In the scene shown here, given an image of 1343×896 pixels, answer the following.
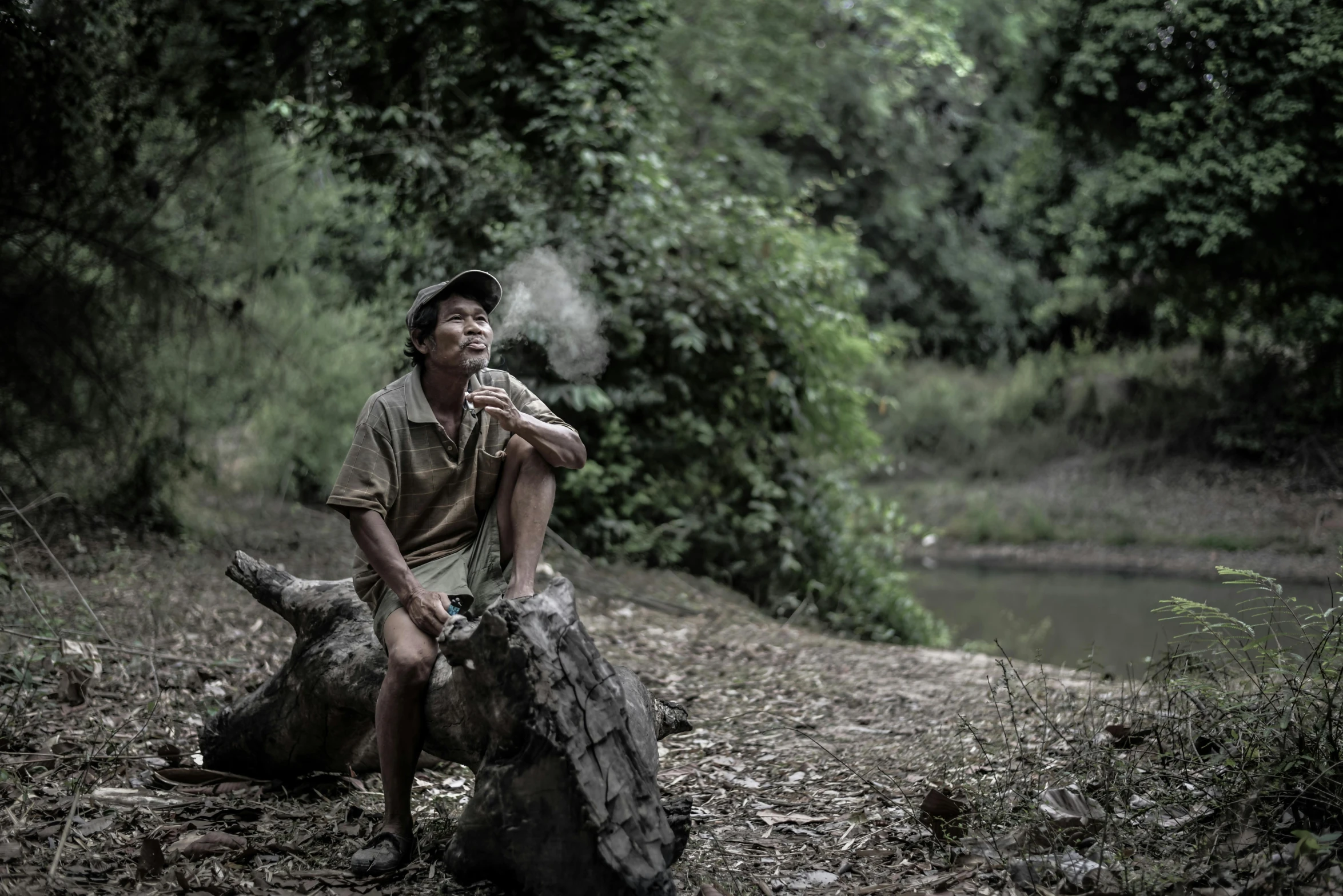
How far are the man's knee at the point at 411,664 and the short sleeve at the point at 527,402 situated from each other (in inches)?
31.3

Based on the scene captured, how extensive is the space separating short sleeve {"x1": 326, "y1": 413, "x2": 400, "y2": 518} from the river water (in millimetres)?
5850

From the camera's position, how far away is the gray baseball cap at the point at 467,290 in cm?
310

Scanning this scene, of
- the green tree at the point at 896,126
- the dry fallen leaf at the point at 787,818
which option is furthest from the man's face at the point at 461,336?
the green tree at the point at 896,126

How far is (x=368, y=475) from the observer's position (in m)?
3.01

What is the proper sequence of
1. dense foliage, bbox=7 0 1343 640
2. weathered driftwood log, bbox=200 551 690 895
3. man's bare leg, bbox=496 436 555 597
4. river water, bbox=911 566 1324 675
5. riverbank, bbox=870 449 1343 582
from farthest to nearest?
1. riverbank, bbox=870 449 1343 582
2. river water, bbox=911 566 1324 675
3. dense foliage, bbox=7 0 1343 640
4. man's bare leg, bbox=496 436 555 597
5. weathered driftwood log, bbox=200 551 690 895

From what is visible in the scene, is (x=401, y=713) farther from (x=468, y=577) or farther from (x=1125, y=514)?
(x=1125, y=514)

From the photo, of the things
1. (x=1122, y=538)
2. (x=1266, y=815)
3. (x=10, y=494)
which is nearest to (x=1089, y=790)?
(x=1266, y=815)

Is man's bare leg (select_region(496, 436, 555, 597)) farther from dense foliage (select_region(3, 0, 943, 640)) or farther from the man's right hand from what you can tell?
dense foliage (select_region(3, 0, 943, 640))

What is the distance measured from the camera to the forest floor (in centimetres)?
288

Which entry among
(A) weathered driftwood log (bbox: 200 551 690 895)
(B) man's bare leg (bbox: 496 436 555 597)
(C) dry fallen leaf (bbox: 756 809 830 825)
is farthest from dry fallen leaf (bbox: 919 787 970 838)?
(B) man's bare leg (bbox: 496 436 555 597)

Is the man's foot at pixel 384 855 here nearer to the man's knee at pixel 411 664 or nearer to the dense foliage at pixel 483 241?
the man's knee at pixel 411 664

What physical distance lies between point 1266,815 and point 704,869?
1.48 meters

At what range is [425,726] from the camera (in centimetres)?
301

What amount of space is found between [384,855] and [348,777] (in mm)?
969
